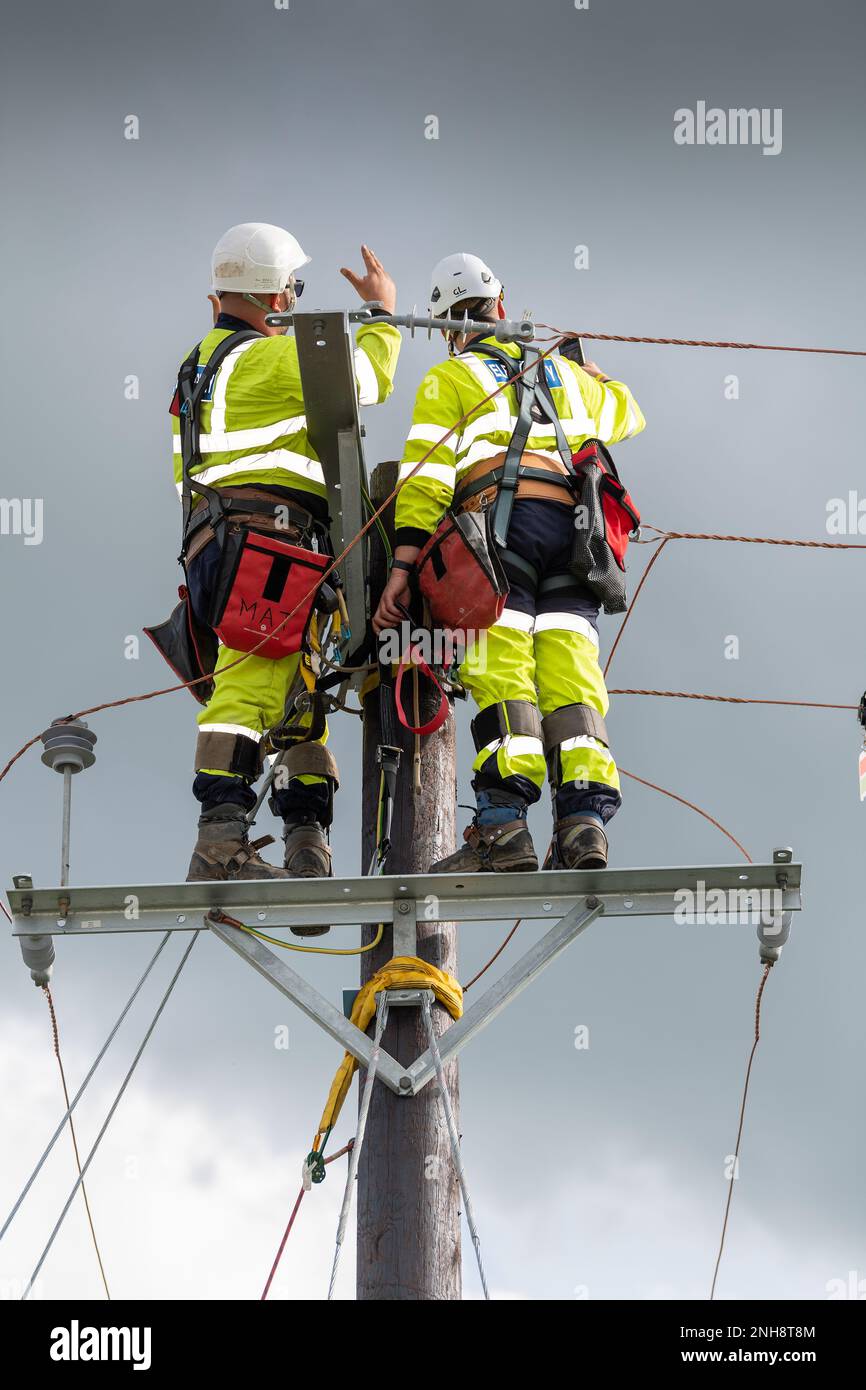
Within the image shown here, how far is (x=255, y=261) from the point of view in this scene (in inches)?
305

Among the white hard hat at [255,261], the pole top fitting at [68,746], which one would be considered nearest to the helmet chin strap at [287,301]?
the white hard hat at [255,261]

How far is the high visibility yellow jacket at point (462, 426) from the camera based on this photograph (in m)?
6.97

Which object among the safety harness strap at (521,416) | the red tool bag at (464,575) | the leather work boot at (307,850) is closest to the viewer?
the red tool bag at (464,575)

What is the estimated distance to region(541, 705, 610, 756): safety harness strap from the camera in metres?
6.62

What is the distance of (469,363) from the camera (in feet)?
23.6

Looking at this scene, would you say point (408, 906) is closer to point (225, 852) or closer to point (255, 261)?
point (225, 852)

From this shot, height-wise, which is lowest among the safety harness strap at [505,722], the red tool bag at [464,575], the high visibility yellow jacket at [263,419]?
the safety harness strap at [505,722]

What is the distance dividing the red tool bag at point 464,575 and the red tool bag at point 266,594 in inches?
18.9

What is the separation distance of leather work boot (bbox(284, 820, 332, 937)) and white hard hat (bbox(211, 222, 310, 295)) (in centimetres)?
223

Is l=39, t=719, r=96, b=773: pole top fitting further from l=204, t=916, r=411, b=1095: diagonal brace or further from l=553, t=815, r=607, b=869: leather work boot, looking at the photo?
l=553, t=815, r=607, b=869: leather work boot

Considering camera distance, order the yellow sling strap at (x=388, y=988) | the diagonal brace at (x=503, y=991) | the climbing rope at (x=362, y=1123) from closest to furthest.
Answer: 1. the climbing rope at (x=362, y=1123)
2. the diagonal brace at (x=503, y=991)
3. the yellow sling strap at (x=388, y=988)

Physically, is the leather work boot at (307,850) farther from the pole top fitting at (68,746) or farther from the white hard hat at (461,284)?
the white hard hat at (461,284)

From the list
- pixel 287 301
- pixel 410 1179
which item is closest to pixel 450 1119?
pixel 410 1179
